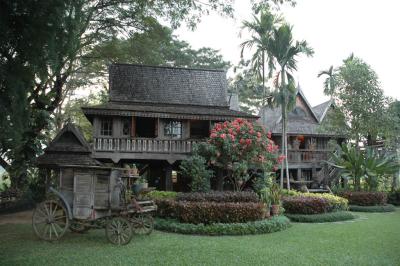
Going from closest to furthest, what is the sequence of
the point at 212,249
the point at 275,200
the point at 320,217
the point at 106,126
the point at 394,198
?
the point at 212,249
the point at 275,200
the point at 320,217
the point at 106,126
the point at 394,198

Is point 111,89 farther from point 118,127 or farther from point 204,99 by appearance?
point 204,99

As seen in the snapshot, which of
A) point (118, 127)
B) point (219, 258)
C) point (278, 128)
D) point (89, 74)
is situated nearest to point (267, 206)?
point (219, 258)

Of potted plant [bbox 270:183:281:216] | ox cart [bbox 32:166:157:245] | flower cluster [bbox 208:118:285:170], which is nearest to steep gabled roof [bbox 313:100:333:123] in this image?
flower cluster [bbox 208:118:285:170]

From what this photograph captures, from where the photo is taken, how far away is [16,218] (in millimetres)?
14727

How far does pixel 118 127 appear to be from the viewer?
1792 cm

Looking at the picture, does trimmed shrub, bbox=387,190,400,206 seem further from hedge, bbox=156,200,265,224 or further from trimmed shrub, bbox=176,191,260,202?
hedge, bbox=156,200,265,224

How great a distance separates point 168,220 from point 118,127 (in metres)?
7.50

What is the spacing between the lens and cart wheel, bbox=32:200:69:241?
30.9ft

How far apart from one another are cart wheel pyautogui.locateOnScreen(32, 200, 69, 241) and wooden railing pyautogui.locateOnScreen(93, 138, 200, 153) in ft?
25.4

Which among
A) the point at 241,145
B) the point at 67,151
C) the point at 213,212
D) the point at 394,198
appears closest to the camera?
the point at 213,212

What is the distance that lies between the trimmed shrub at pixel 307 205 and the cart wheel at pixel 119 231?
794cm

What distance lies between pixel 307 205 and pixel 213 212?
5103 millimetres

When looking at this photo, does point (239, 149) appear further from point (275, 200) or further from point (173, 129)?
point (173, 129)

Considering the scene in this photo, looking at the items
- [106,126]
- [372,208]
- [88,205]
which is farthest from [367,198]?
A: [88,205]
